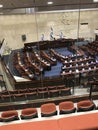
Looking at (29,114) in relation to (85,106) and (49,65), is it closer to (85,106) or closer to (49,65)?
(85,106)

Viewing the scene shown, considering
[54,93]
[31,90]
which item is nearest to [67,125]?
[54,93]

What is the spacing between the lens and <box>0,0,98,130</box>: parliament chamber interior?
256 inches

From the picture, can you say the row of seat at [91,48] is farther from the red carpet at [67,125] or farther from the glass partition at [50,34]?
the red carpet at [67,125]

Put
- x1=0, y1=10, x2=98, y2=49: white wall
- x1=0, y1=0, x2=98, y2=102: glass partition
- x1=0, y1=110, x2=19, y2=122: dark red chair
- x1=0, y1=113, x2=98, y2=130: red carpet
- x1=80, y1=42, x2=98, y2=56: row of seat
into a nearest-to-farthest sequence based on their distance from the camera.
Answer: x1=0, y1=113, x2=98, y2=130: red carpet, x1=0, y1=110, x2=19, y2=122: dark red chair, x1=0, y1=0, x2=98, y2=102: glass partition, x1=80, y1=42, x2=98, y2=56: row of seat, x1=0, y1=10, x2=98, y2=49: white wall

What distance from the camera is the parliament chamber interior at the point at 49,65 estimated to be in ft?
21.4

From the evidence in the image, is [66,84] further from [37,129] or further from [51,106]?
[37,129]

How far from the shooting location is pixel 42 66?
45.4 feet

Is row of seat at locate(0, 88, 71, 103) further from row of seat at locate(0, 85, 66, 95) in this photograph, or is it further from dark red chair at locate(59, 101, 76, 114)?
dark red chair at locate(59, 101, 76, 114)

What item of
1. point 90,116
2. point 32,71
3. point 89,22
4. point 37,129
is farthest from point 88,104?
point 89,22

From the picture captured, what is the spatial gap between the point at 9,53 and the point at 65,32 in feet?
16.0

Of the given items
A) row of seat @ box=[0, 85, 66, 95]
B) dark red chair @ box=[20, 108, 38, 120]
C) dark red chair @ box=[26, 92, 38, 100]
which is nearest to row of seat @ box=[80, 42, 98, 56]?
row of seat @ box=[0, 85, 66, 95]

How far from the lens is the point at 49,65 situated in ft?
45.5

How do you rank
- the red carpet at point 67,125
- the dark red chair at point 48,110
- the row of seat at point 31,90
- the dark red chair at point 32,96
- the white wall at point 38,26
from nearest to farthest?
the red carpet at point 67,125 → the dark red chair at point 48,110 → the dark red chair at point 32,96 → the row of seat at point 31,90 → the white wall at point 38,26

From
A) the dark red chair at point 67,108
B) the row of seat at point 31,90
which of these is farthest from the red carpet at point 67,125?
the row of seat at point 31,90
